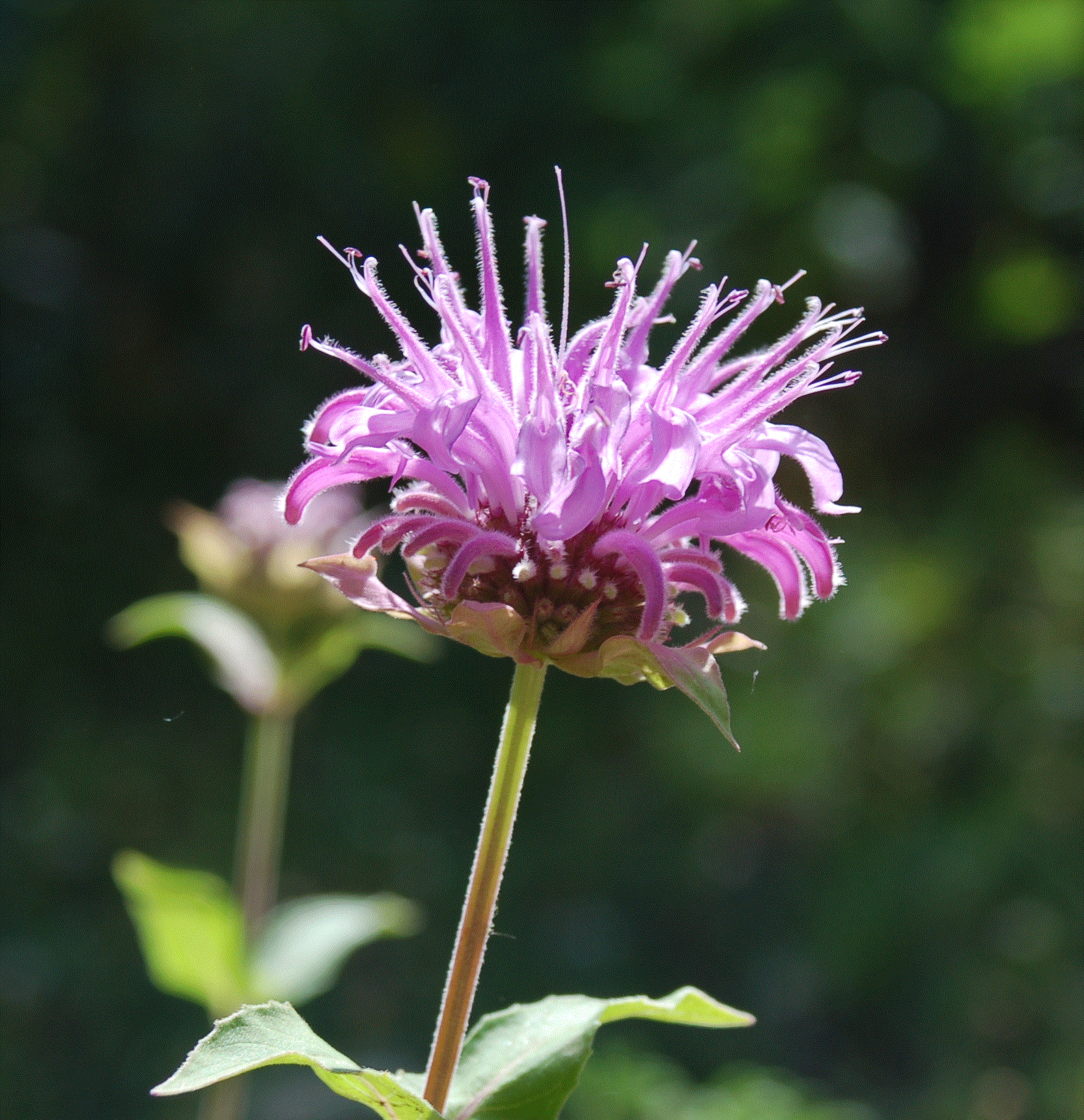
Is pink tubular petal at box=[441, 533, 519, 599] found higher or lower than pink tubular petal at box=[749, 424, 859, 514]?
lower

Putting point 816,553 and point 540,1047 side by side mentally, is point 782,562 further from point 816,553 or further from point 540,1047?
point 540,1047

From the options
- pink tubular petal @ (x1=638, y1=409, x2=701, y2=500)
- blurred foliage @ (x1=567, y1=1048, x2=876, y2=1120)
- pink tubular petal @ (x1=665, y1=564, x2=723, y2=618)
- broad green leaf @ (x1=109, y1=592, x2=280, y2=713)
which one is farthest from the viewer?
broad green leaf @ (x1=109, y1=592, x2=280, y2=713)

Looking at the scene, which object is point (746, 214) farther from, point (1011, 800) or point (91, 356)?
point (91, 356)

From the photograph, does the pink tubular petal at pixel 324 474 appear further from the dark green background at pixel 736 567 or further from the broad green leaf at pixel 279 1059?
the dark green background at pixel 736 567

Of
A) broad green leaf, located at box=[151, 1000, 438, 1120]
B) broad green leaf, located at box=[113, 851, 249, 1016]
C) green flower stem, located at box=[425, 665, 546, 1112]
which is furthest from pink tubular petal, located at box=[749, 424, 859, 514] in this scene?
broad green leaf, located at box=[113, 851, 249, 1016]

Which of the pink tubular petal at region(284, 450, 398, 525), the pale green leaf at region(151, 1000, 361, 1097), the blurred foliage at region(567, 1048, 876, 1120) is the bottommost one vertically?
the blurred foliage at region(567, 1048, 876, 1120)

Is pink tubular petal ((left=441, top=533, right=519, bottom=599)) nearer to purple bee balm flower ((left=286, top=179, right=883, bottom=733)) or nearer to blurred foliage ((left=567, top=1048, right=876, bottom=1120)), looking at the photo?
purple bee balm flower ((left=286, top=179, right=883, bottom=733))

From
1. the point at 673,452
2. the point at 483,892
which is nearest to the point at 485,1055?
the point at 483,892
